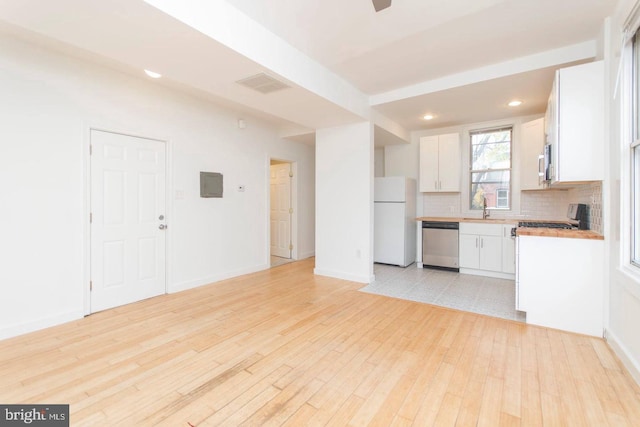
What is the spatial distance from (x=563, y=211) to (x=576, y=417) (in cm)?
389

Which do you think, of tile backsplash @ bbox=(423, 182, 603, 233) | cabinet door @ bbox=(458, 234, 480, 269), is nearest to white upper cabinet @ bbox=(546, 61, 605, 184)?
tile backsplash @ bbox=(423, 182, 603, 233)

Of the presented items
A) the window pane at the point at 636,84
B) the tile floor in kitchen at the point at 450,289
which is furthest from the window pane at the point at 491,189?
the window pane at the point at 636,84

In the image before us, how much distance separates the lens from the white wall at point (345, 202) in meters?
4.25

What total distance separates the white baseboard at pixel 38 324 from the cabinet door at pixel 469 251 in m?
5.18

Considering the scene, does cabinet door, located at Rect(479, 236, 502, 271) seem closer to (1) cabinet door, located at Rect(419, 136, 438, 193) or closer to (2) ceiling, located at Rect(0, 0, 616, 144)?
(1) cabinet door, located at Rect(419, 136, 438, 193)

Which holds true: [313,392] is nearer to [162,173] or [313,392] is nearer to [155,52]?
[155,52]

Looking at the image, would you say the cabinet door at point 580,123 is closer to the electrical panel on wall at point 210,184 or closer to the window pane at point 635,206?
the window pane at point 635,206

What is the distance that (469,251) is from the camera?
467 cm

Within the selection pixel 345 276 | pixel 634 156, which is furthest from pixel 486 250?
pixel 634 156

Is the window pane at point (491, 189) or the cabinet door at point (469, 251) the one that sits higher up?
the window pane at point (491, 189)

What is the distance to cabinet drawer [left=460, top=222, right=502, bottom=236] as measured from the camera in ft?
14.6

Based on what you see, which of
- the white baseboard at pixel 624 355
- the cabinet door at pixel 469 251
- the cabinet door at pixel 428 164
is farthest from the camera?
the cabinet door at pixel 428 164

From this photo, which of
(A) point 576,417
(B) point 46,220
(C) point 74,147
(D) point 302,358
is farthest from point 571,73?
(B) point 46,220

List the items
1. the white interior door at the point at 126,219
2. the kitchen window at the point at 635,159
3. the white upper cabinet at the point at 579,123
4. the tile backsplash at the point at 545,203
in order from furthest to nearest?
the white interior door at the point at 126,219 < the tile backsplash at the point at 545,203 < the white upper cabinet at the point at 579,123 < the kitchen window at the point at 635,159
